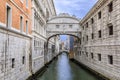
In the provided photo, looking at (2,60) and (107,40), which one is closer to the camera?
(2,60)

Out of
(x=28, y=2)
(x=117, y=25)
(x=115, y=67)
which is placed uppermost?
(x=28, y=2)

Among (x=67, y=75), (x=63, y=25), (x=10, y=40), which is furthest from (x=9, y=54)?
(x=63, y=25)

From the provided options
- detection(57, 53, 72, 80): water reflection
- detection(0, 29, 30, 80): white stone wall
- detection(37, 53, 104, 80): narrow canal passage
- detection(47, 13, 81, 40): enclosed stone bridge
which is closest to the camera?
detection(0, 29, 30, 80): white stone wall

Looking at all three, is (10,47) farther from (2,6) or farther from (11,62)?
(2,6)

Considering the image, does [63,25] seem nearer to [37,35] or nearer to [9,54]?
[37,35]

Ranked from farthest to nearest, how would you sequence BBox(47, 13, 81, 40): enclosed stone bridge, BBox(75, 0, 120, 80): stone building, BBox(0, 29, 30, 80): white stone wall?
BBox(47, 13, 81, 40): enclosed stone bridge → BBox(75, 0, 120, 80): stone building → BBox(0, 29, 30, 80): white stone wall

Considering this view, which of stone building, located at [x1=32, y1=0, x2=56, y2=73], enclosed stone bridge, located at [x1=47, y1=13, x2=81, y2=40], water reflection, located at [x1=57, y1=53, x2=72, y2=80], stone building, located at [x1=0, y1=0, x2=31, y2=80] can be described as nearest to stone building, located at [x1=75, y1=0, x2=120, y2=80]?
water reflection, located at [x1=57, y1=53, x2=72, y2=80]

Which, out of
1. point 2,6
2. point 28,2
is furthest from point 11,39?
point 28,2

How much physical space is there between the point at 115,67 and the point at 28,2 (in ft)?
27.3

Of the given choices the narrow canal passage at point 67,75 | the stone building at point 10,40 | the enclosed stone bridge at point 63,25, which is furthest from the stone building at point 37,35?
the enclosed stone bridge at point 63,25

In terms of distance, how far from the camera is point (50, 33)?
2683cm

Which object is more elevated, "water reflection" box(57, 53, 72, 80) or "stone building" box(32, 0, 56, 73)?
"stone building" box(32, 0, 56, 73)

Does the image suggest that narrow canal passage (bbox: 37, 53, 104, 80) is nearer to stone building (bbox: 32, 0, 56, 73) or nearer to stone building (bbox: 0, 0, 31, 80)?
stone building (bbox: 32, 0, 56, 73)

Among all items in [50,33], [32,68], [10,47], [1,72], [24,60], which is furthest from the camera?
[50,33]
